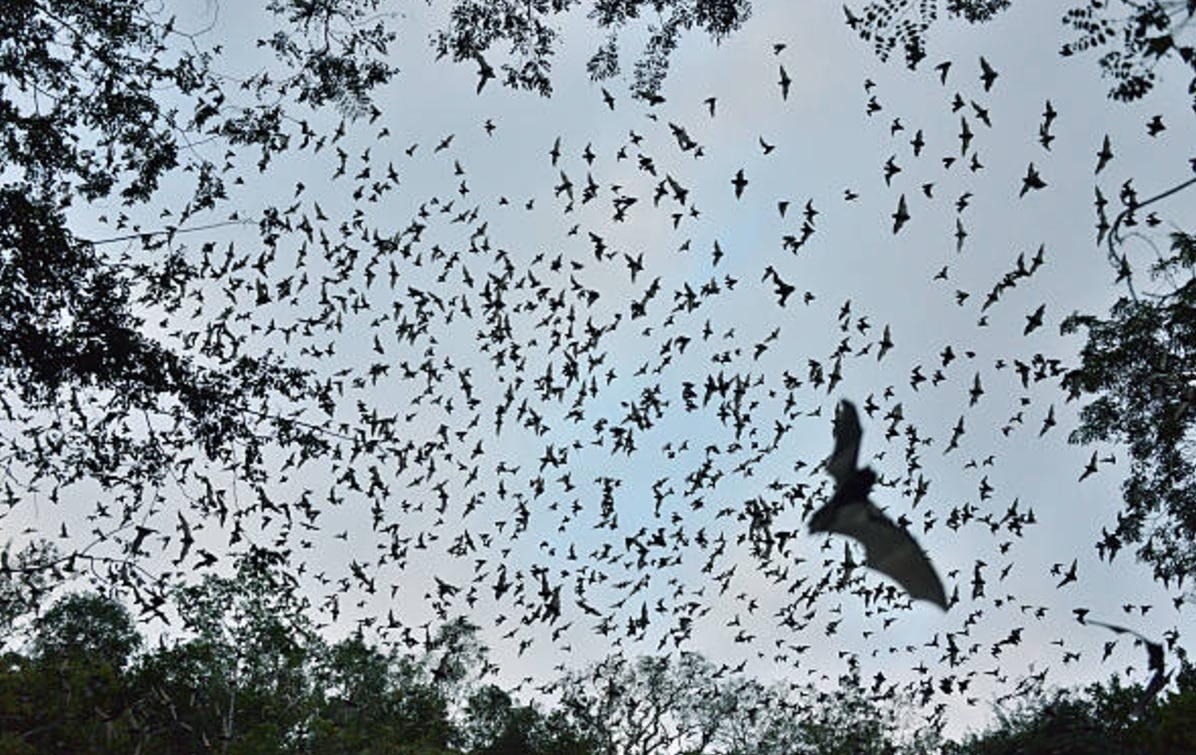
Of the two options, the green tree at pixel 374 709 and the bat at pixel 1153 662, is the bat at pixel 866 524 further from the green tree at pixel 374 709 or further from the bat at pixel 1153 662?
the green tree at pixel 374 709

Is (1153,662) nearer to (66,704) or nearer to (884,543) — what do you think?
(884,543)

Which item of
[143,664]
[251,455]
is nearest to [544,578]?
[251,455]

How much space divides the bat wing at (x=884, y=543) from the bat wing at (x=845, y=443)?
0.09m

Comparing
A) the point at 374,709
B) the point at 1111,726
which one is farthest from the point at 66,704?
the point at 1111,726

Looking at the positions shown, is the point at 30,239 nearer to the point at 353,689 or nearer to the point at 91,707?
the point at 91,707

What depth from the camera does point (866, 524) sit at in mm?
2496

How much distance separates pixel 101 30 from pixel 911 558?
1062 cm

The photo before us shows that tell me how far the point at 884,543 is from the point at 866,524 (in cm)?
13

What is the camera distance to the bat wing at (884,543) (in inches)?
95.7

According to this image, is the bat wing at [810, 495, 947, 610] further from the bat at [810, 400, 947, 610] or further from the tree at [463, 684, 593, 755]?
the tree at [463, 684, 593, 755]

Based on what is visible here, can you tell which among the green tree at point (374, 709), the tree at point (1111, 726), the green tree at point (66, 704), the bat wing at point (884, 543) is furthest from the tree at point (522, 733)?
the bat wing at point (884, 543)

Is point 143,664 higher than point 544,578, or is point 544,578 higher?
point 143,664

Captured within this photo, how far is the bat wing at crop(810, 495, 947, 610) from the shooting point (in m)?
2.43

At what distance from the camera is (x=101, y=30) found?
1007 cm
